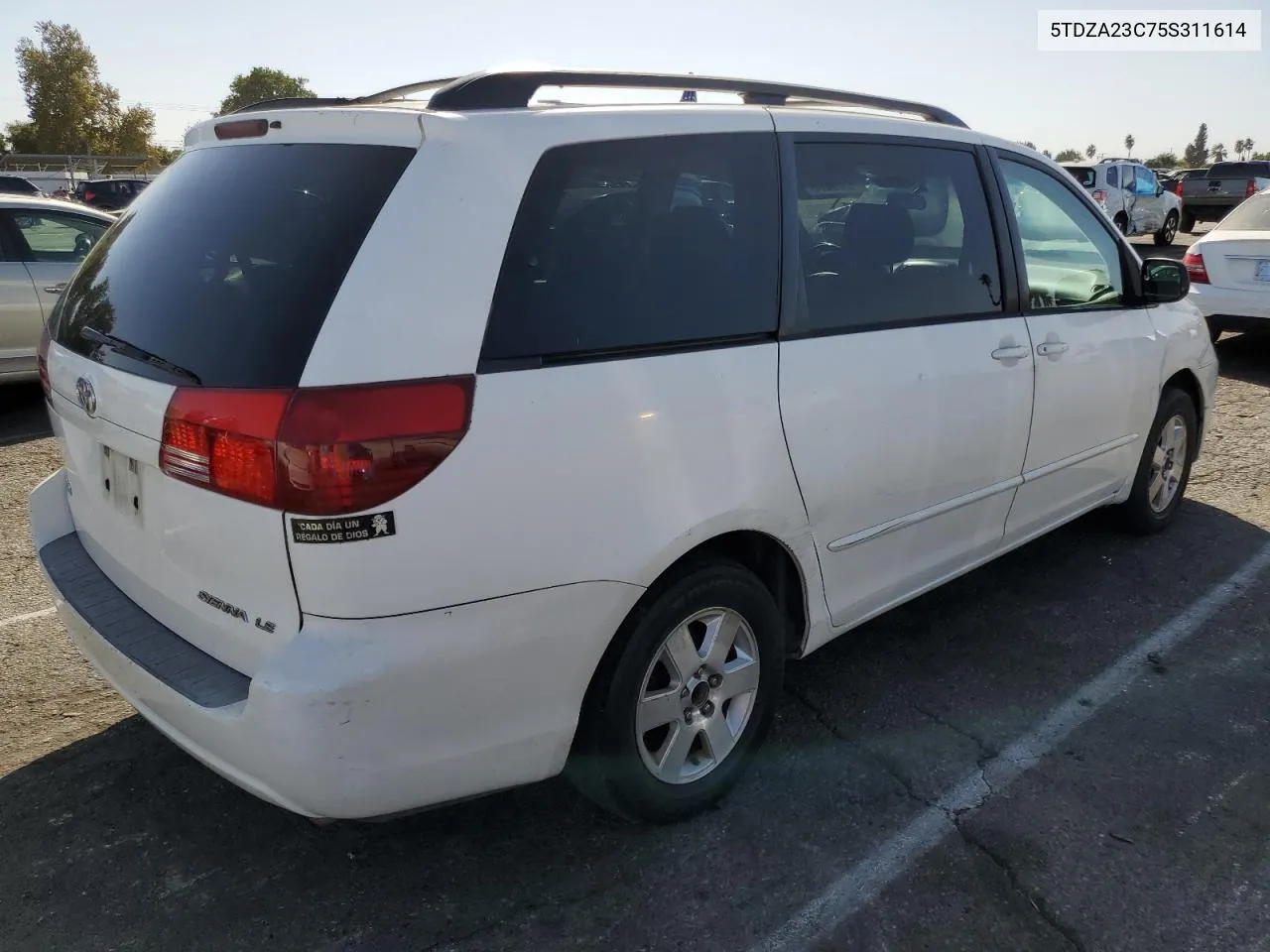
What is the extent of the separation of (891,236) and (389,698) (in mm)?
2162

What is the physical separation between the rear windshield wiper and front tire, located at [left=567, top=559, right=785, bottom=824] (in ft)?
3.84

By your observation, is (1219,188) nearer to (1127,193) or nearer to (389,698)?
(1127,193)

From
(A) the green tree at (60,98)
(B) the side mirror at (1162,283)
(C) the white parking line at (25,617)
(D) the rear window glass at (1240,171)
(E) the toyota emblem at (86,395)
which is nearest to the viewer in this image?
(E) the toyota emblem at (86,395)

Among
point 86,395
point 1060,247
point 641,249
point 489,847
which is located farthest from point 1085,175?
point 86,395

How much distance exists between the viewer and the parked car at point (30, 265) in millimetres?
7246

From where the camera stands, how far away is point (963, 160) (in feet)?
11.8

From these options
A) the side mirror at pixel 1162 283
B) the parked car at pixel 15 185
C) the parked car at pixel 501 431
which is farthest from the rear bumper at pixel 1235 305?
the parked car at pixel 15 185

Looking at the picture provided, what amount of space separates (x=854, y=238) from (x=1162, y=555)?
2.69 meters

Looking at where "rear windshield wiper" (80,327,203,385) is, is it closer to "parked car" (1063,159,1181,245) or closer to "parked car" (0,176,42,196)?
"parked car" (0,176,42,196)

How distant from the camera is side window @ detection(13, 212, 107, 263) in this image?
24.6 feet

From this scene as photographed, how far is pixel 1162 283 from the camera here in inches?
171

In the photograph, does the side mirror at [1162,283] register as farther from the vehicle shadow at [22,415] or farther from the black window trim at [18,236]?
the black window trim at [18,236]

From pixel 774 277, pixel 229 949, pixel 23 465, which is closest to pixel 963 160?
pixel 774 277

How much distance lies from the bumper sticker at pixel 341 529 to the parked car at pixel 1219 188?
90.9 feet
